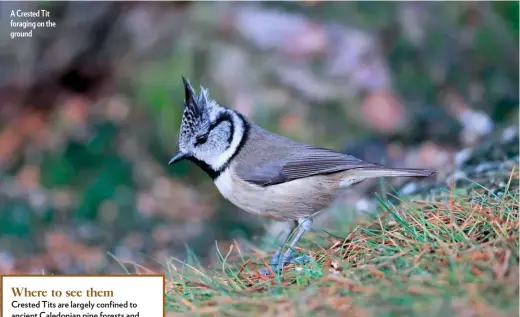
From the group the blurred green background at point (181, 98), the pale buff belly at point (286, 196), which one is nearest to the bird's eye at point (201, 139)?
the pale buff belly at point (286, 196)

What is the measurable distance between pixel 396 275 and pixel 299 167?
0.90m

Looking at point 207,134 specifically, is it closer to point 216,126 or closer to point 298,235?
point 216,126

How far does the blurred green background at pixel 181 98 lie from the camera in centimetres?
381

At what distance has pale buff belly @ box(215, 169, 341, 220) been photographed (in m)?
2.59

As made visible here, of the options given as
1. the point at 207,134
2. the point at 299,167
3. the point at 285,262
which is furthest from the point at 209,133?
the point at 285,262

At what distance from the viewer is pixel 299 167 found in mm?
2662

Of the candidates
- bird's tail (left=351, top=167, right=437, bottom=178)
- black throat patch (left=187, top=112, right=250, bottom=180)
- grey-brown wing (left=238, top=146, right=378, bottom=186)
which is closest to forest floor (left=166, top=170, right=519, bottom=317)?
bird's tail (left=351, top=167, right=437, bottom=178)

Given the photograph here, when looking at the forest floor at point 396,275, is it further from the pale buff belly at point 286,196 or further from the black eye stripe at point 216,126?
the black eye stripe at point 216,126

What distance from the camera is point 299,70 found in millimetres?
4602

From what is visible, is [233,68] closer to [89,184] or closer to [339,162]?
[89,184]

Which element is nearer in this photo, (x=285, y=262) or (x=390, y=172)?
(x=285, y=262)

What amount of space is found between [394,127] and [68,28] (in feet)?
8.35

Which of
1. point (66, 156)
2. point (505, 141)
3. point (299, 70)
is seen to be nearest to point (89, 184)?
point (66, 156)

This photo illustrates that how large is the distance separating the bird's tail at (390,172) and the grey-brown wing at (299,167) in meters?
0.03
